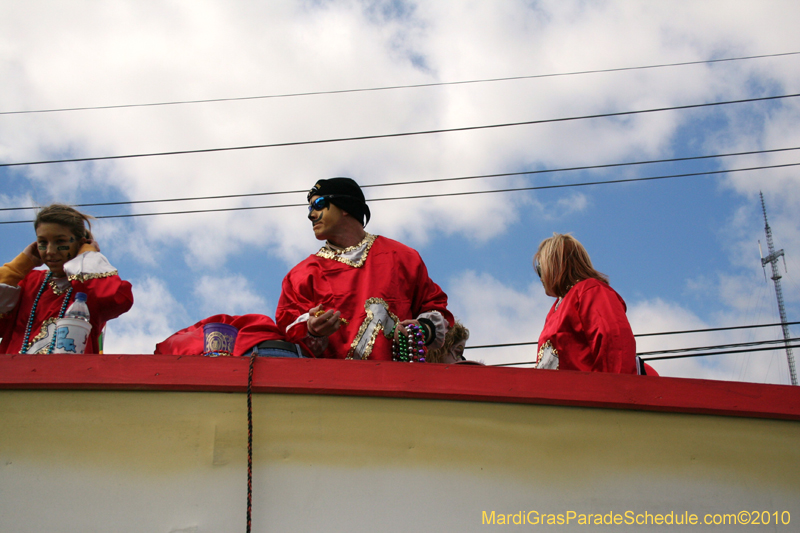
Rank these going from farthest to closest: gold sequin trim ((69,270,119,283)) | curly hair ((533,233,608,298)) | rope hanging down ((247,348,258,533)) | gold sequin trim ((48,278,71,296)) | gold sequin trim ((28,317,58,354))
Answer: curly hair ((533,233,608,298))
gold sequin trim ((48,278,71,296))
gold sequin trim ((28,317,58,354))
gold sequin trim ((69,270,119,283))
rope hanging down ((247,348,258,533))

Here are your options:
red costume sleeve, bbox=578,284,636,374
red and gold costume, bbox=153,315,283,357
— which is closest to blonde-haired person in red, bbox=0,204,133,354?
red and gold costume, bbox=153,315,283,357

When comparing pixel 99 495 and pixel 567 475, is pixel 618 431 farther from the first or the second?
pixel 99 495

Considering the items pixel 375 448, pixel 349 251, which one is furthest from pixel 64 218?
pixel 375 448

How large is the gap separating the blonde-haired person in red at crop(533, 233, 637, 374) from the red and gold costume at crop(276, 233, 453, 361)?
1.78ft

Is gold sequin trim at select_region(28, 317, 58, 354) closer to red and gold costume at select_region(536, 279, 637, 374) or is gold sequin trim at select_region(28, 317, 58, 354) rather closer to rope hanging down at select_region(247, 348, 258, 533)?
rope hanging down at select_region(247, 348, 258, 533)

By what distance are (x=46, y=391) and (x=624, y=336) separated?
238 centimetres

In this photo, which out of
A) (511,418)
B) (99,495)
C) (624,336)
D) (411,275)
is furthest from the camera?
(411,275)

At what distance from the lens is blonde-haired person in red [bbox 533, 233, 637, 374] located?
305 cm

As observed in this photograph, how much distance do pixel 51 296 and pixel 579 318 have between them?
258cm

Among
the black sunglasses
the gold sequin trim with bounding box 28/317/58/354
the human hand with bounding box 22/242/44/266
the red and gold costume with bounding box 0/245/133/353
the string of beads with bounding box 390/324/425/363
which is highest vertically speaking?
the black sunglasses

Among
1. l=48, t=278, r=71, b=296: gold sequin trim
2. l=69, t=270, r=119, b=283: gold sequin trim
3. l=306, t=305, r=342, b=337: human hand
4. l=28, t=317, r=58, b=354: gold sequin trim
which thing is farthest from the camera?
l=48, t=278, r=71, b=296: gold sequin trim

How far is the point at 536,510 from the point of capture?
8.13 ft

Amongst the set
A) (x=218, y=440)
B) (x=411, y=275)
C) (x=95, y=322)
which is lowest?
(x=218, y=440)

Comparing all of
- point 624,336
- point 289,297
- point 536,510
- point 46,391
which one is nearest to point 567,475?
point 536,510
